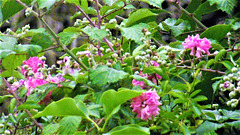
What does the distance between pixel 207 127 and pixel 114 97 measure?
0.28 meters

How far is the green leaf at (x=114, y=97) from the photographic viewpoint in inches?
24.2

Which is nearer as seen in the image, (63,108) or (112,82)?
(63,108)

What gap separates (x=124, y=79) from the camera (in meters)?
0.81

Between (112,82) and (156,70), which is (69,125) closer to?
(112,82)

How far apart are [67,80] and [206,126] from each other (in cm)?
35

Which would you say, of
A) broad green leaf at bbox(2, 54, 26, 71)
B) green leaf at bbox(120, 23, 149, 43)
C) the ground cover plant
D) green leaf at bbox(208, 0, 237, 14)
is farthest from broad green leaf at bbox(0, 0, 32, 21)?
green leaf at bbox(208, 0, 237, 14)

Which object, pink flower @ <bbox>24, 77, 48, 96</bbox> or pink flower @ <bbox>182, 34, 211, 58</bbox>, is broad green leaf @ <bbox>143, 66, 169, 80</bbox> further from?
pink flower @ <bbox>24, 77, 48, 96</bbox>

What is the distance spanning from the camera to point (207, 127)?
31.3 inches

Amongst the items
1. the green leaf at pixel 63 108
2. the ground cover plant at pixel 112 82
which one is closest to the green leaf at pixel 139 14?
the ground cover plant at pixel 112 82

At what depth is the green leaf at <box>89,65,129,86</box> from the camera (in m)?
0.75

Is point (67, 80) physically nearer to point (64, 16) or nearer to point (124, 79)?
point (124, 79)

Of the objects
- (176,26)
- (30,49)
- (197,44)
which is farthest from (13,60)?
(176,26)

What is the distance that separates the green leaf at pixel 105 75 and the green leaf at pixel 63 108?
0.48 feet

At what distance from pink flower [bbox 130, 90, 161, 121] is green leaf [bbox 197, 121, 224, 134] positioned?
5.0 inches
